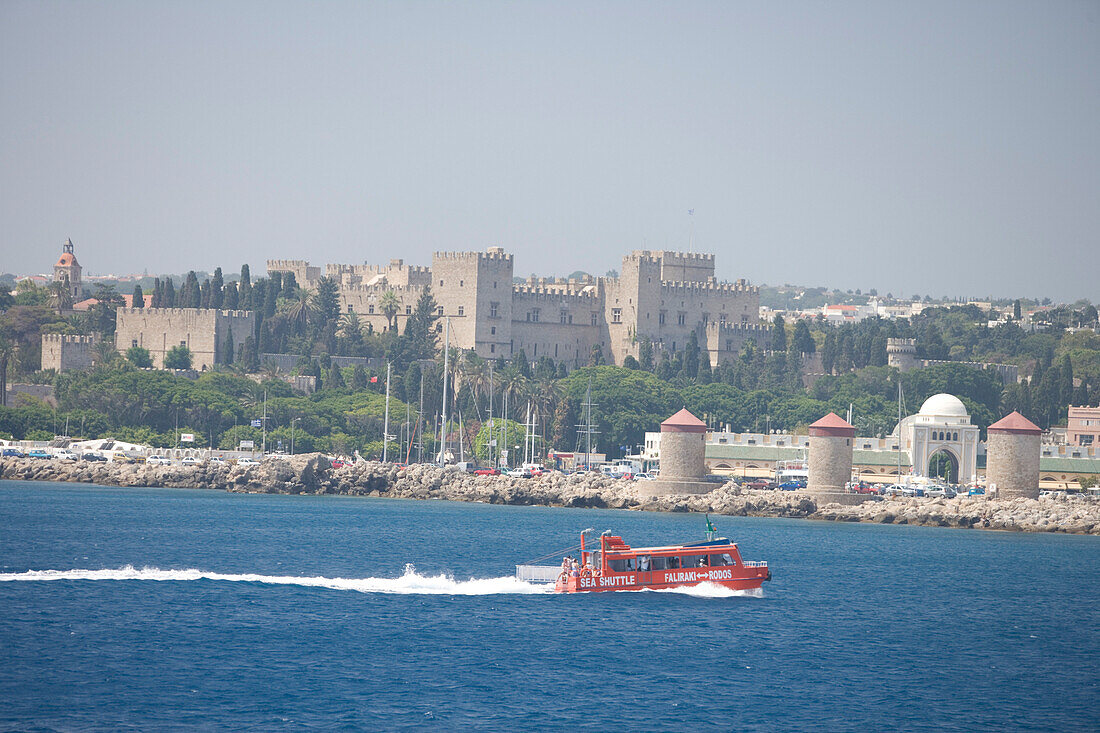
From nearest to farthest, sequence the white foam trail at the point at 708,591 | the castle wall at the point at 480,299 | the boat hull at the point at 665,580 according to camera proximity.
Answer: the boat hull at the point at 665,580
the white foam trail at the point at 708,591
the castle wall at the point at 480,299

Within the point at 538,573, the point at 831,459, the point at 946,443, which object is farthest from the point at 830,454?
the point at 538,573

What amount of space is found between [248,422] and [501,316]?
24.1 metres

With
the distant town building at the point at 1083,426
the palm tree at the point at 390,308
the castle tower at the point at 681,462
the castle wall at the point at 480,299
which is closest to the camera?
the castle tower at the point at 681,462

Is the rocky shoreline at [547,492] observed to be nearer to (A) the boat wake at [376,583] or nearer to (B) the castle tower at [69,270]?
(A) the boat wake at [376,583]

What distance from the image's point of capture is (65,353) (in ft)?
322

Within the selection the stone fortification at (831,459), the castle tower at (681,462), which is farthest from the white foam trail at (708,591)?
the castle tower at (681,462)

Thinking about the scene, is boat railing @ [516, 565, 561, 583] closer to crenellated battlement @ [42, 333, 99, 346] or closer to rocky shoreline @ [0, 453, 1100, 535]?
rocky shoreline @ [0, 453, 1100, 535]

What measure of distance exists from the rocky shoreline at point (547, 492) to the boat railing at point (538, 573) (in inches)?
1086

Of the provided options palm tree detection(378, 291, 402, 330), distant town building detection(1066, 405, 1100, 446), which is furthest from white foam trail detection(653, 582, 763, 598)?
palm tree detection(378, 291, 402, 330)

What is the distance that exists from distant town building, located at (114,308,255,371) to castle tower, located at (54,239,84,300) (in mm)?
29094

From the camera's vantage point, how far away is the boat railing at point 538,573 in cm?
4059

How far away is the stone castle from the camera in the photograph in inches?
4259

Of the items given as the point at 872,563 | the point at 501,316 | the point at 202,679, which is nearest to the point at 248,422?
the point at 501,316

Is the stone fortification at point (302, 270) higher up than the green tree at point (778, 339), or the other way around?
the stone fortification at point (302, 270)
